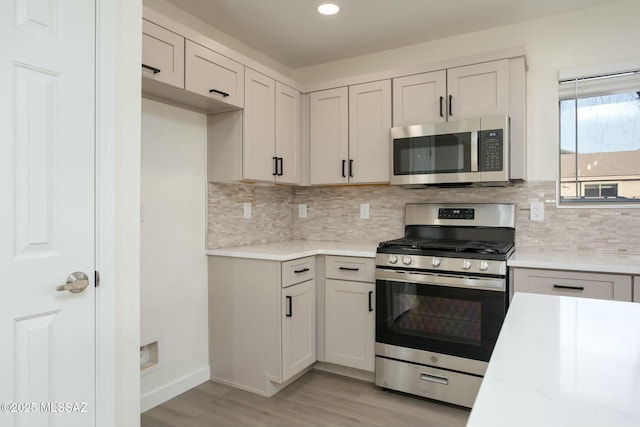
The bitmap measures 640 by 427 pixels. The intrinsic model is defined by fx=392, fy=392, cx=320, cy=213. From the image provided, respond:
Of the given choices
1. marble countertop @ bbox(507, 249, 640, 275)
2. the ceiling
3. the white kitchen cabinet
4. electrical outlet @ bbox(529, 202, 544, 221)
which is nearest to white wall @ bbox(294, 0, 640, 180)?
the ceiling

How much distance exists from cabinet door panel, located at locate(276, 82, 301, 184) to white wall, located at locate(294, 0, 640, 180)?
49.5 inches

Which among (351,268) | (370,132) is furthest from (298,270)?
(370,132)

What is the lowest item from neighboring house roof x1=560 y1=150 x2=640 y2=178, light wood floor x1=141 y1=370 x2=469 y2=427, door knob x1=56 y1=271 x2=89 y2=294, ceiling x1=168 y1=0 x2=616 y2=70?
light wood floor x1=141 y1=370 x2=469 y2=427

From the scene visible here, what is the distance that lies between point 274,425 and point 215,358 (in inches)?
30.0

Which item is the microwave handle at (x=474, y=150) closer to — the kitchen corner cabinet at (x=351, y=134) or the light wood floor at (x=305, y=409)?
the kitchen corner cabinet at (x=351, y=134)

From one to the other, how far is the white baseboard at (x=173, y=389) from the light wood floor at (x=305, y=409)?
0.03 metres

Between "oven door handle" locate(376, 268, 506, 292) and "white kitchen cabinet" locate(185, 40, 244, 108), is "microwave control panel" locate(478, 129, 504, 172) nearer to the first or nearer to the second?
"oven door handle" locate(376, 268, 506, 292)

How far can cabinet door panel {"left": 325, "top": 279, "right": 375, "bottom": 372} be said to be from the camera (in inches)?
105

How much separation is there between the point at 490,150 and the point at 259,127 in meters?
1.55

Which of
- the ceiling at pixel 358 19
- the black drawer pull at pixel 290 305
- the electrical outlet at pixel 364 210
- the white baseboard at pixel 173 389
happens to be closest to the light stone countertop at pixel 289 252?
the black drawer pull at pixel 290 305

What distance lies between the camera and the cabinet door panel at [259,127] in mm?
2650

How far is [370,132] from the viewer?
2.98 meters

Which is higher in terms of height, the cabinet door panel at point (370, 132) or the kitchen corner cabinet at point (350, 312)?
the cabinet door panel at point (370, 132)

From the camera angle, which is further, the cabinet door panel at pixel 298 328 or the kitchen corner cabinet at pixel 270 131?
the kitchen corner cabinet at pixel 270 131
